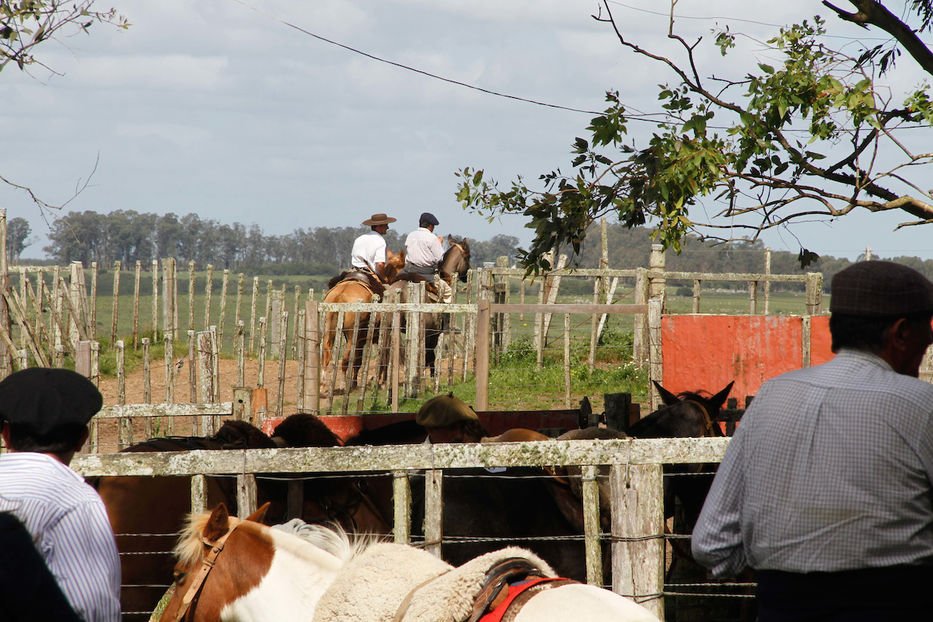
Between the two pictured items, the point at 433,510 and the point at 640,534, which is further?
the point at 433,510

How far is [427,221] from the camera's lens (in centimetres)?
1605

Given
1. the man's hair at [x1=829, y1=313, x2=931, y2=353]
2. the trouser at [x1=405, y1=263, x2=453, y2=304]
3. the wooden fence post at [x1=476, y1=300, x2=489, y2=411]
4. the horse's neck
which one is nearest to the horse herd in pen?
the horse's neck

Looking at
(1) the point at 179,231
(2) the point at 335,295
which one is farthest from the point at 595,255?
(2) the point at 335,295

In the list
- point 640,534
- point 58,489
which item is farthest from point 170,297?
point 58,489

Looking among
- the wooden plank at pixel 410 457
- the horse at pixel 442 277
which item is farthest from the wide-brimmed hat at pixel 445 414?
the horse at pixel 442 277

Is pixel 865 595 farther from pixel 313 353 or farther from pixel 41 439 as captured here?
pixel 313 353

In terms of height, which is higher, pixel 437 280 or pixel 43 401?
pixel 437 280

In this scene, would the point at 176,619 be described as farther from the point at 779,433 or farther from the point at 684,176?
the point at 684,176

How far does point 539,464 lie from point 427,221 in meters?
12.0

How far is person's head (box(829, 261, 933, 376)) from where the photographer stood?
221 centimetres

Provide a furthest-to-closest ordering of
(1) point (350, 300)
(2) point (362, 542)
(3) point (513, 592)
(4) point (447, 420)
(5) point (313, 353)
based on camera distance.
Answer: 1. (1) point (350, 300)
2. (5) point (313, 353)
3. (4) point (447, 420)
4. (2) point (362, 542)
5. (3) point (513, 592)

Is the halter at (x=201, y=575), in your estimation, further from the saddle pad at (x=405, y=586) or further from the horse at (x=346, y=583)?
the saddle pad at (x=405, y=586)

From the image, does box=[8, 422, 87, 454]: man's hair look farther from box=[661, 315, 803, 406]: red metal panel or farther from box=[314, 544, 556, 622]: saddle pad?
box=[661, 315, 803, 406]: red metal panel

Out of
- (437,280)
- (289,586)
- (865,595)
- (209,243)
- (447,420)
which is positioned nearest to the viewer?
(865,595)
